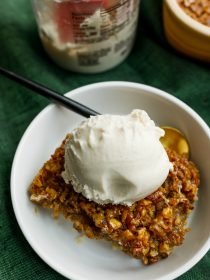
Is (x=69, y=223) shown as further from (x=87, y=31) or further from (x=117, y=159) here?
(x=87, y=31)

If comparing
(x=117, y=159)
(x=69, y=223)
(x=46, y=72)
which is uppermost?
(x=117, y=159)

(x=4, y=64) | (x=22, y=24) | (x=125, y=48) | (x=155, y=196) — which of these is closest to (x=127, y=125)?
(x=155, y=196)

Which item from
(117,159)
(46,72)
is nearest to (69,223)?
(117,159)

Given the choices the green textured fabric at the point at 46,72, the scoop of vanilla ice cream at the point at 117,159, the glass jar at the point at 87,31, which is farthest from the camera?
the green textured fabric at the point at 46,72

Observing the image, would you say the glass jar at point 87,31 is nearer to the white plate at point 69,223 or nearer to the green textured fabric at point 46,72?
the green textured fabric at point 46,72

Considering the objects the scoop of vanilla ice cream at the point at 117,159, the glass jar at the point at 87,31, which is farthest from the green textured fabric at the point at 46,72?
the scoop of vanilla ice cream at the point at 117,159

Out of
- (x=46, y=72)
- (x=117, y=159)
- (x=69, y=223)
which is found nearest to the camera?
(x=117, y=159)

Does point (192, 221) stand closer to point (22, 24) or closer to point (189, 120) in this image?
point (189, 120)
